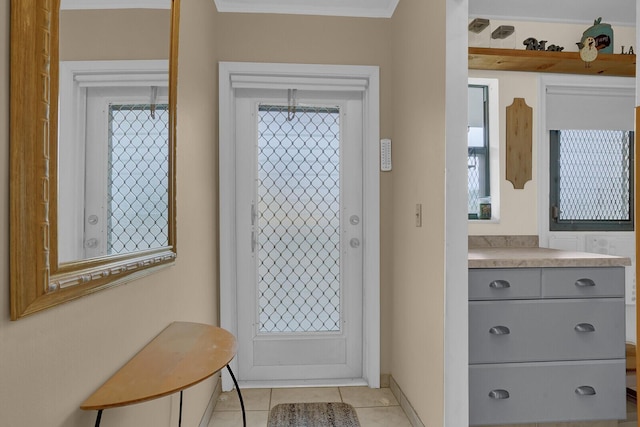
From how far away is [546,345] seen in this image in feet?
6.80

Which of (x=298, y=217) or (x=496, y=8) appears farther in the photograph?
(x=298, y=217)

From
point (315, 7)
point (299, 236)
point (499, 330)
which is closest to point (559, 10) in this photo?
point (315, 7)

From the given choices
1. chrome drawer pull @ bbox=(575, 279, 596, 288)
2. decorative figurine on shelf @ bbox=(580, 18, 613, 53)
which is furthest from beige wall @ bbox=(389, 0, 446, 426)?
decorative figurine on shelf @ bbox=(580, 18, 613, 53)

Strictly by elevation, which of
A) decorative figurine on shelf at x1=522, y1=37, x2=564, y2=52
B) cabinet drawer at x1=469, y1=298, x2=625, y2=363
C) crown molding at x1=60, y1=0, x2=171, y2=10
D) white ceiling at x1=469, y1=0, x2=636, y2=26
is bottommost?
cabinet drawer at x1=469, y1=298, x2=625, y2=363

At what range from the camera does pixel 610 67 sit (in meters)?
2.61

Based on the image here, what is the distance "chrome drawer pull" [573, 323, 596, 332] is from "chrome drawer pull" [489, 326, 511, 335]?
14.5 inches

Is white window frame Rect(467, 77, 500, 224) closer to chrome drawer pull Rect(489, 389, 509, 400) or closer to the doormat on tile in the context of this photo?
chrome drawer pull Rect(489, 389, 509, 400)

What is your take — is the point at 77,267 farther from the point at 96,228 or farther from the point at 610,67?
the point at 610,67

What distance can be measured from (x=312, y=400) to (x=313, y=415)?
0.62 ft

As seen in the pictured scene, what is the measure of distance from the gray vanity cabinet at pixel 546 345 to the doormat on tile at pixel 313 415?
69cm

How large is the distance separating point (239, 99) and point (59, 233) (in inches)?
82.6

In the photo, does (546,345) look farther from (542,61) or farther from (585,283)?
(542,61)

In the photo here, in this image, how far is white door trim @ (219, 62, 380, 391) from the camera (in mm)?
2607

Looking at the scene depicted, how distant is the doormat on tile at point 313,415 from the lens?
227 cm
